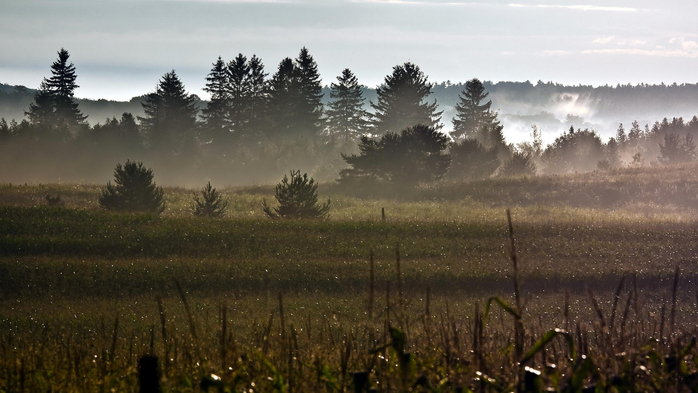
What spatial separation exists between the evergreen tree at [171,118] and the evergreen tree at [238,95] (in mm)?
6000

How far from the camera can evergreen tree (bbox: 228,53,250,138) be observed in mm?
Result: 91588

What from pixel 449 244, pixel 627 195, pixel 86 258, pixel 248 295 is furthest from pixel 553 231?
pixel 627 195

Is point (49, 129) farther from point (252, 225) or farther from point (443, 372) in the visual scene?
point (443, 372)

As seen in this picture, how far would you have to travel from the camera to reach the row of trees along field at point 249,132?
78.8 meters

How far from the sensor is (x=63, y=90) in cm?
8831

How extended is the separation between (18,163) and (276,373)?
8418 cm

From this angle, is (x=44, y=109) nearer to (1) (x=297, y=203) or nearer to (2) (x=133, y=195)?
(2) (x=133, y=195)

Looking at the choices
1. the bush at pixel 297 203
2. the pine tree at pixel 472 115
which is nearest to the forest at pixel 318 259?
the bush at pixel 297 203

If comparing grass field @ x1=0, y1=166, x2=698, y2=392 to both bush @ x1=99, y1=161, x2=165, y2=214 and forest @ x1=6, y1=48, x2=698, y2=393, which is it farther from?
bush @ x1=99, y1=161, x2=165, y2=214

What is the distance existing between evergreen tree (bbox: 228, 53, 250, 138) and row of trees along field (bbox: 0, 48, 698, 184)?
141 millimetres

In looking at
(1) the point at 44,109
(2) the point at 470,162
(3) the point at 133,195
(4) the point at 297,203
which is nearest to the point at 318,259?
(4) the point at 297,203

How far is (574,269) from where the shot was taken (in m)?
24.6

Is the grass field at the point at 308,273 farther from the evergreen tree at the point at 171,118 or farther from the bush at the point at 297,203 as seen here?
the evergreen tree at the point at 171,118

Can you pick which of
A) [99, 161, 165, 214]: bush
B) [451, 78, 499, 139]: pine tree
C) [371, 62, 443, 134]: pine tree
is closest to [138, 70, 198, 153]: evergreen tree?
[371, 62, 443, 134]: pine tree
